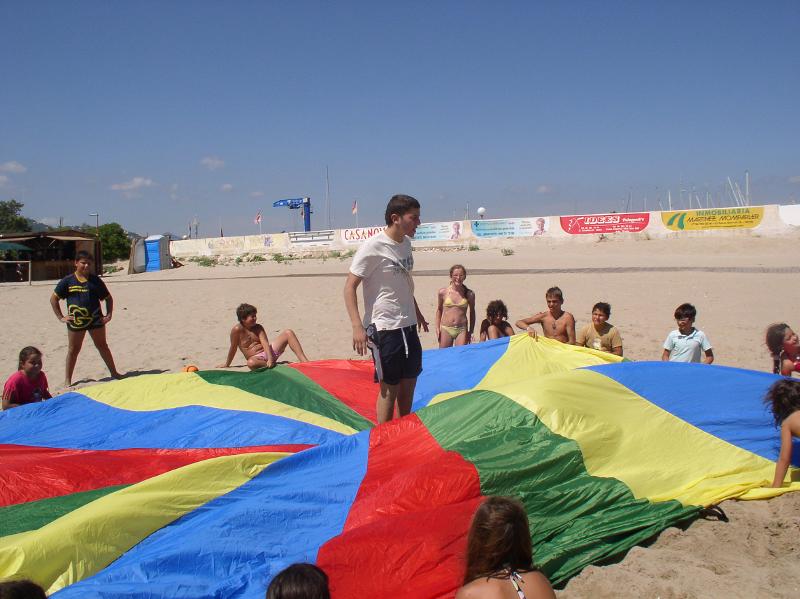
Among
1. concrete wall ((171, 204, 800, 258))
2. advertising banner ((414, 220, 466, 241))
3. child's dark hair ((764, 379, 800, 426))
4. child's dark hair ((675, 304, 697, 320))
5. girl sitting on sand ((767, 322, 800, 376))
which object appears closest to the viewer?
child's dark hair ((764, 379, 800, 426))

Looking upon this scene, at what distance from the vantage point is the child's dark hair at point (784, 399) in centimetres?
321

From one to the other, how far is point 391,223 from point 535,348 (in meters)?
2.38

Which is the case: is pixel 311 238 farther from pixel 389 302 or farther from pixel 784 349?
pixel 389 302

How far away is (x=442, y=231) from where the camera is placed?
3006cm

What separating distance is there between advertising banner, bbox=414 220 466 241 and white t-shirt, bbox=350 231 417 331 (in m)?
26.1

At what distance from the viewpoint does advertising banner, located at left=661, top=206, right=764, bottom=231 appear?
24.0 metres

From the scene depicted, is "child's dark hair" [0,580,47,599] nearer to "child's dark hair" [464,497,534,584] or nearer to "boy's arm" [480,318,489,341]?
"child's dark hair" [464,497,534,584]

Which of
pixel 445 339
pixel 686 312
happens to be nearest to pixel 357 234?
pixel 445 339

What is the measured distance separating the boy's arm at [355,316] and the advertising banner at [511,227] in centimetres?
2519

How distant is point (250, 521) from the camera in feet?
8.36

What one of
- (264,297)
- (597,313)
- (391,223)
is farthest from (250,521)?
(264,297)

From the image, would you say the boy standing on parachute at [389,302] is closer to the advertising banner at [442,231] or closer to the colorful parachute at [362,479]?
the colorful parachute at [362,479]

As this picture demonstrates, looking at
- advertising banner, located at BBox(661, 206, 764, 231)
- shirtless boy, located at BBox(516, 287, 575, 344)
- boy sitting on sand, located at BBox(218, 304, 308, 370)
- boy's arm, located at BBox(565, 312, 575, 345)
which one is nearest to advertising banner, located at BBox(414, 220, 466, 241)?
advertising banner, located at BBox(661, 206, 764, 231)

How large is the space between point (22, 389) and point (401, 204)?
10.8ft
